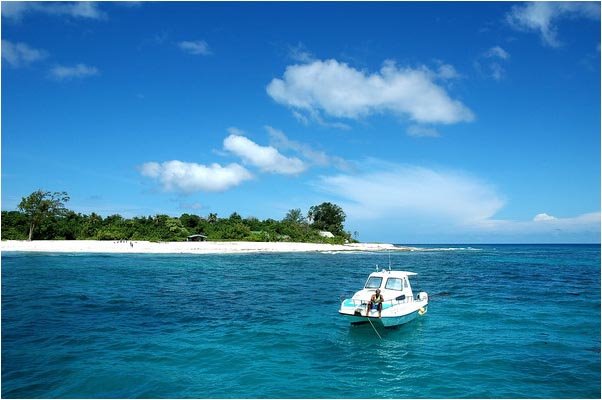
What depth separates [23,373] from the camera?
609 inches

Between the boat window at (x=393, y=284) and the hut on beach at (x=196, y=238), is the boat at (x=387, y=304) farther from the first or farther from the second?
the hut on beach at (x=196, y=238)

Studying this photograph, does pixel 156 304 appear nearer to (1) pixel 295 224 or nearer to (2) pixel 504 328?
(2) pixel 504 328

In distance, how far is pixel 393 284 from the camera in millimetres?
25516

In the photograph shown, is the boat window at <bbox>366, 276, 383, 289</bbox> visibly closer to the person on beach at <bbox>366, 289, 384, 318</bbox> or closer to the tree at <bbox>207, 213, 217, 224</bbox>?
the person on beach at <bbox>366, 289, 384, 318</bbox>

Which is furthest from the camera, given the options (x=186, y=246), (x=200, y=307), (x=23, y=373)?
(x=186, y=246)

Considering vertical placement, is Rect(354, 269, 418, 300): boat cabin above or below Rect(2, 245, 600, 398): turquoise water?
above

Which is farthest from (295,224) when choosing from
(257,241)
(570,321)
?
(570,321)

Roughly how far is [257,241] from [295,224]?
28.0m

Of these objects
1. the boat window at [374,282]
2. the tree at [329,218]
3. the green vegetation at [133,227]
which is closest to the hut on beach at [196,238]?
the green vegetation at [133,227]

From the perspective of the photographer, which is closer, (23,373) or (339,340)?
(23,373)

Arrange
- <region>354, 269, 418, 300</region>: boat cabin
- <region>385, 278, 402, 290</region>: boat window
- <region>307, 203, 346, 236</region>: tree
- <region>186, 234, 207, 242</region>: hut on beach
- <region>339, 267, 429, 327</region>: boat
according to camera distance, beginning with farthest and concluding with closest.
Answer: <region>307, 203, 346, 236</region>: tree
<region>186, 234, 207, 242</region>: hut on beach
<region>385, 278, 402, 290</region>: boat window
<region>354, 269, 418, 300</region>: boat cabin
<region>339, 267, 429, 327</region>: boat

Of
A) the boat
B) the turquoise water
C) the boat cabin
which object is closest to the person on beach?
the boat

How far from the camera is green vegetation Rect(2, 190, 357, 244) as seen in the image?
8994 centimetres

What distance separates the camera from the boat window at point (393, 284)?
25.4 m
